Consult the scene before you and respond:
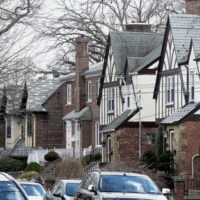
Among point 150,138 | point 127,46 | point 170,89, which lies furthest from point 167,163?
point 127,46

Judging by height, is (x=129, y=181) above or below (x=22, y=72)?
below

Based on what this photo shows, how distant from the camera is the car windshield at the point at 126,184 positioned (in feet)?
72.5

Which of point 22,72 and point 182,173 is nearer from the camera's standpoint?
point 22,72

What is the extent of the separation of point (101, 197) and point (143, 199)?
1.01 meters

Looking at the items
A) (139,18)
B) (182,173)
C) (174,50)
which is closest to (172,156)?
(182,173)

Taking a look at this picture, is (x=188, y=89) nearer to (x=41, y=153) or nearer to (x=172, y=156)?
(x=172, y=156)

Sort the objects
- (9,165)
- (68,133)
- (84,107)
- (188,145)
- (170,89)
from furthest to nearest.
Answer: (68,133) < (9,165) < (84,107) < (170,89) < (188,145)

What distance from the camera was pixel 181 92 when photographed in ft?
165

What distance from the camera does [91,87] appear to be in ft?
216

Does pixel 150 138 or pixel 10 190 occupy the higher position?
pixel 150 138

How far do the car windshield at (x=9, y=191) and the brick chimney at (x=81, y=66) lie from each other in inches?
1824

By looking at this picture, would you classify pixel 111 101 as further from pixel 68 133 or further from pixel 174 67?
pixel 174 67

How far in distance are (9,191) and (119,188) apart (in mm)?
4091

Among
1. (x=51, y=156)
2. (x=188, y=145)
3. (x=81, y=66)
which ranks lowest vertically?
(x=51, y=156)
